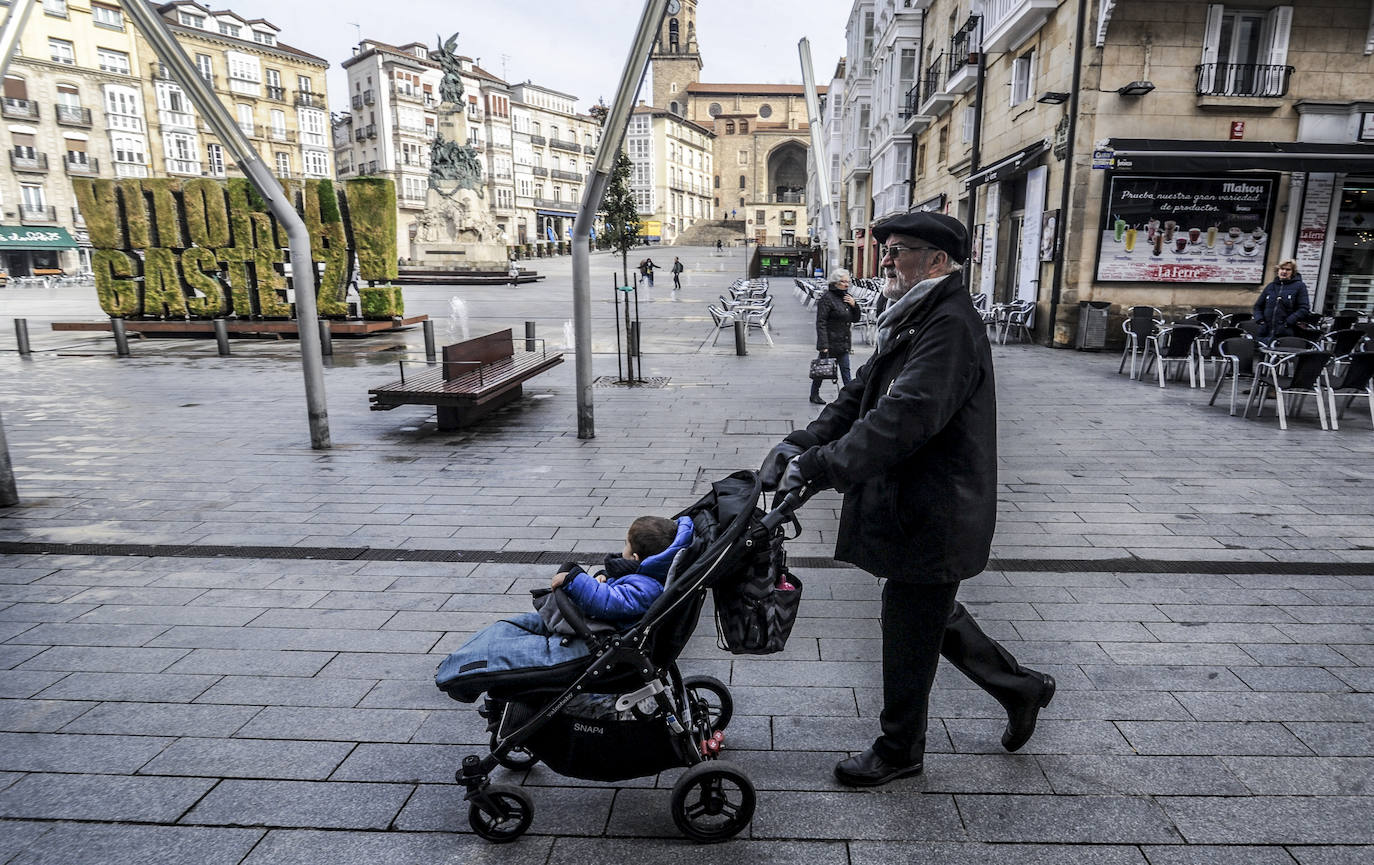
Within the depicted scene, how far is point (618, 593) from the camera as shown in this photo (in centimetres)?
261

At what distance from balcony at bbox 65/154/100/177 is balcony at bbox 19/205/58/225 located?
9.13 ft

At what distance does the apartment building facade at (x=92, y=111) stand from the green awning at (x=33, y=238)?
0.05m

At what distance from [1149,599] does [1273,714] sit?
121cm

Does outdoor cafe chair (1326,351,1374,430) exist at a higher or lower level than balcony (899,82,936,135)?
lower

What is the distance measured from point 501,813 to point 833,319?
26.3 ft

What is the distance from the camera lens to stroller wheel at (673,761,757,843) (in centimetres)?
257

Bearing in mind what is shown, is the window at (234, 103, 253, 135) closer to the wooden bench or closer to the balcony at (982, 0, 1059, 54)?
the balcony at (982, 0, 1059, 54)

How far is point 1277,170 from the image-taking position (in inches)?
546

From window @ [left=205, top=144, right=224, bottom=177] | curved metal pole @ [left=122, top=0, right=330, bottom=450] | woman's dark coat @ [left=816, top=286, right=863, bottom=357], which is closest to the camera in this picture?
curved metal pole @ [left=122, top=0, right=330, bottom=450]

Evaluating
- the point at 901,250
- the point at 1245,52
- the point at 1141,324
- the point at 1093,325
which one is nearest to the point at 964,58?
the point at 1245,52

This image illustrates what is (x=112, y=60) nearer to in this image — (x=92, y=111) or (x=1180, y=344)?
(x=92, y=111)

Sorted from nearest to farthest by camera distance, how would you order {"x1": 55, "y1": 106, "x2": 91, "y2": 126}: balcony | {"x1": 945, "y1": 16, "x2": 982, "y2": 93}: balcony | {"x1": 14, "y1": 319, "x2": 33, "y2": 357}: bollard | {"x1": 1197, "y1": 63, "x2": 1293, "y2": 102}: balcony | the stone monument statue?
{"x1": 1197, "y1": 63, "x2": 1293, "y2": 102}: balcony
{"x1": 14, "y1": 319, "x2": 33, "y2": 357}: bollard
{"x1": 945, "y1": 16, "x2": 982, "y2": 93}: balcony
the stone monument statue
{"x1": 55, "y1": 106, "x2": 91, "y2": 126}: balcony

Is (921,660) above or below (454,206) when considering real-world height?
below

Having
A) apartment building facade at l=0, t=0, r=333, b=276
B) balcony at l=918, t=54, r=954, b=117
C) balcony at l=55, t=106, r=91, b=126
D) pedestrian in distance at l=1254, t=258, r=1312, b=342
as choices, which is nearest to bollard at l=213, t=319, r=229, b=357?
pedestrian in distance at l=1254, t=258, r=1312, b=342
